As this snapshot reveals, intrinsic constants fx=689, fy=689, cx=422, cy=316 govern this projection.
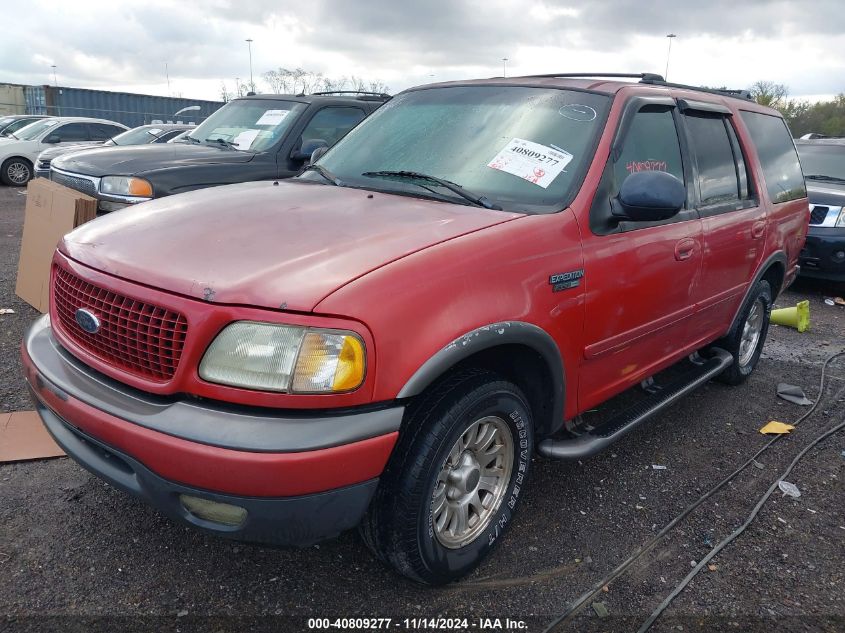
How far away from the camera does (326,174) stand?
3.46m

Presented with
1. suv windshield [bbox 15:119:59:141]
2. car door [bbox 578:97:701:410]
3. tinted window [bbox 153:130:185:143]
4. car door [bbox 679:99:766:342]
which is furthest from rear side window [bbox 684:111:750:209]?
suv windshield [bbox 15:119:59:141]

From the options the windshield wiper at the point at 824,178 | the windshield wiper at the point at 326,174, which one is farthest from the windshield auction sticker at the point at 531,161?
the windshield wiper at the point at 824,178

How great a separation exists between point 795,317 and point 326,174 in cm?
497

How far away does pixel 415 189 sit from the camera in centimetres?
299

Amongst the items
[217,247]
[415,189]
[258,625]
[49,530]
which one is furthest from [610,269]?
[49,530]

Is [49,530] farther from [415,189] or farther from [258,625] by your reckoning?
[415,189]

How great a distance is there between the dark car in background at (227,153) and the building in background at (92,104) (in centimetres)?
2276

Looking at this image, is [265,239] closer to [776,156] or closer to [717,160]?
[717,160]

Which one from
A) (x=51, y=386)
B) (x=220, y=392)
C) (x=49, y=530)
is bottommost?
(x=49, y=530)

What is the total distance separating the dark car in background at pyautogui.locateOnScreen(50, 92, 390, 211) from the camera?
5.74 m

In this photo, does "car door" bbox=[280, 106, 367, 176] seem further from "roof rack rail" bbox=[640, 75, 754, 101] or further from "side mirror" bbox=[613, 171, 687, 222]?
"side mirror" bbox=[613, 171, 687, 222]

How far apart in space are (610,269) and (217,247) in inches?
62.1

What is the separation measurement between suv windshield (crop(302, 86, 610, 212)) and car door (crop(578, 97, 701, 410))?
176mm

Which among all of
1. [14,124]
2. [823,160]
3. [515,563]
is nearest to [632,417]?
[515,563]
